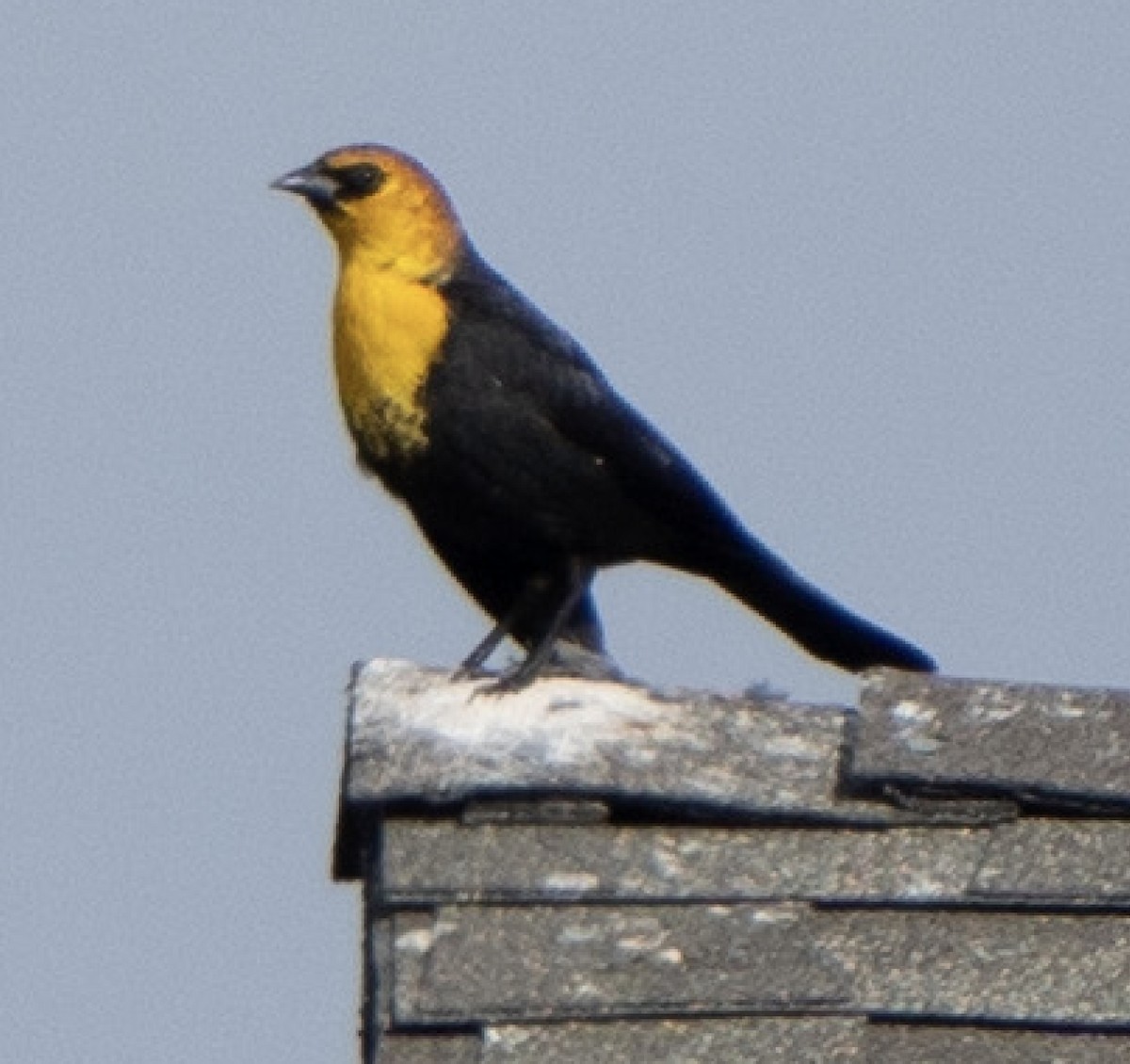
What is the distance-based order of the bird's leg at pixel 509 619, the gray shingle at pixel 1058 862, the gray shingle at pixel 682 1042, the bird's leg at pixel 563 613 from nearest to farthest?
the gray shingle at pixel 682 1042
the gray shingle at pixel 1058 862
the bird's leg at pixel 563 613
the bird's leg at pixel 509 619

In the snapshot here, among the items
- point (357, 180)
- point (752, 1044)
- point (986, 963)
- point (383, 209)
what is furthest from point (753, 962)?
point (357, 180)

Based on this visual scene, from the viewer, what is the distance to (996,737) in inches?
104

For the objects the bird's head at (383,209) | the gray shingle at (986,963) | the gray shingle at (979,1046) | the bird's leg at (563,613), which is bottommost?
the gray shingle at (979,1046)

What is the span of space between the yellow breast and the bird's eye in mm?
354

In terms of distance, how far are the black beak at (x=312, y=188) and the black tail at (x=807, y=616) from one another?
992mm

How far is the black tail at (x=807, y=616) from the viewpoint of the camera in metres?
4.50

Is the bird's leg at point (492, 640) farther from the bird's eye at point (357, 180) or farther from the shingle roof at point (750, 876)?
the shingle roof at point (750, 876)

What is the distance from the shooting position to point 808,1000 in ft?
8.12

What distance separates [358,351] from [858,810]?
2.46 meters

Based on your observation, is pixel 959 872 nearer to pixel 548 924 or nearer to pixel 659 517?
pixel 548 924

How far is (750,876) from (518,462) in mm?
2418

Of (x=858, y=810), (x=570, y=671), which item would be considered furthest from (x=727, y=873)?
(x=570, y=671)

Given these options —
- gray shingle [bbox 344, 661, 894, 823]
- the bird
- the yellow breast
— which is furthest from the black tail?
gray shingle [bbox 344, 661, 894, 823]

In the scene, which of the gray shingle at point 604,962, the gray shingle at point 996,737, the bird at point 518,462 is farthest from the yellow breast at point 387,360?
the gray shingle at point 604,962
